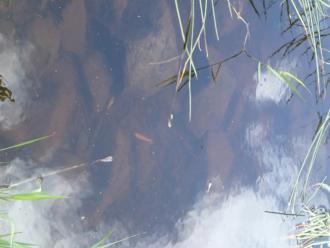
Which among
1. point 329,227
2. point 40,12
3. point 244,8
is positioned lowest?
point 329,227

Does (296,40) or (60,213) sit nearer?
(60,213)

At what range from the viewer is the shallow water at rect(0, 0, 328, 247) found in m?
1.29

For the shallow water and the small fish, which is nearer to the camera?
the shallow water

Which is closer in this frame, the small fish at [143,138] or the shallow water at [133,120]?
the shallow water at [133,120]

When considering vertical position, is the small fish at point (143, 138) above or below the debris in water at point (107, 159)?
above

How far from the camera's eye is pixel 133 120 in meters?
1.42

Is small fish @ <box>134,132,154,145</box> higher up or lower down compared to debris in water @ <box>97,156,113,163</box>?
higher up

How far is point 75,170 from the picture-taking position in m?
1.35

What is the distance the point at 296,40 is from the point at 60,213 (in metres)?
0.88

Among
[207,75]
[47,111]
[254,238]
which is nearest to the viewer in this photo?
[47,111]

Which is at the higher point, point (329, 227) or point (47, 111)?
point (47, 111)

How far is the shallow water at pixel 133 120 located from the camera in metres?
1.29

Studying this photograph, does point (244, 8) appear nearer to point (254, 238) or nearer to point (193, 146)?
point (193, 146)

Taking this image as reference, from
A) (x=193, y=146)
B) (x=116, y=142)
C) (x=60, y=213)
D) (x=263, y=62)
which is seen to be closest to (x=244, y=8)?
(x=263, y=62)
